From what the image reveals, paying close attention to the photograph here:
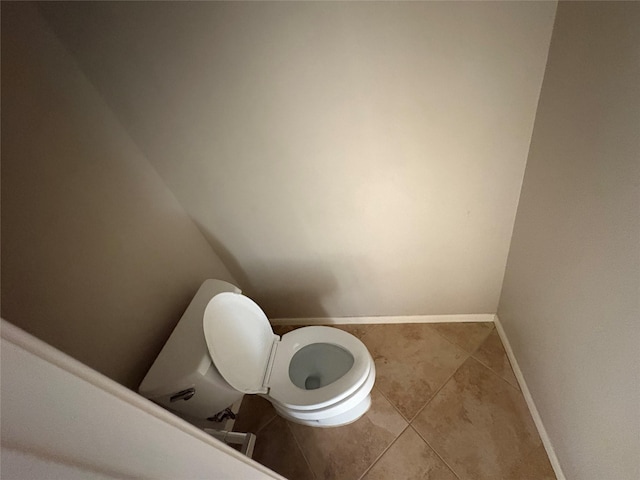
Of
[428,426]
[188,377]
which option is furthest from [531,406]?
[188,377]

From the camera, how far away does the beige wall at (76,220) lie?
897 millimetres

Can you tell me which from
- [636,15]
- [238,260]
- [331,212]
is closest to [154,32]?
[331,212]

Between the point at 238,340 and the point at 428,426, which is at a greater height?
the point at 238,340

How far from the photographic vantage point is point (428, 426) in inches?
60.9

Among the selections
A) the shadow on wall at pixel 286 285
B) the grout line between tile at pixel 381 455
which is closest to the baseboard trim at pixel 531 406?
the grout line between tile at pixel 381 455

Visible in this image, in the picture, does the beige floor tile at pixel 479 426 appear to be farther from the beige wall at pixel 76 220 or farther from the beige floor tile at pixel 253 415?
the beige wall at pixel 76 220

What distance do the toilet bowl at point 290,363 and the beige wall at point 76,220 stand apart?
22cm

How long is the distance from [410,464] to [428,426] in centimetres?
17

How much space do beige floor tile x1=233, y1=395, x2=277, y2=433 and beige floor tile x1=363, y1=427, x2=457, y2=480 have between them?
50 cm

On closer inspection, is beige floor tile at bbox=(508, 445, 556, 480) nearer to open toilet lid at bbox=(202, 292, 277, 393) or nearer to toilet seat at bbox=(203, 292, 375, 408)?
toilet seat at bbox=(203, 292, 375, 408)

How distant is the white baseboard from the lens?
1.87 meters

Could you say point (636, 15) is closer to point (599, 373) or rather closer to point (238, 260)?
point (599, 373)

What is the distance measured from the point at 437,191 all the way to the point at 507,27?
1.75ft

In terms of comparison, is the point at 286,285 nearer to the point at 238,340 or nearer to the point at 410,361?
the point at 238,340
